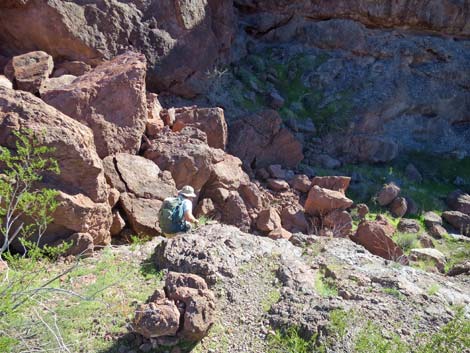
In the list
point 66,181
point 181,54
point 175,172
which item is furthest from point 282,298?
point 181,54

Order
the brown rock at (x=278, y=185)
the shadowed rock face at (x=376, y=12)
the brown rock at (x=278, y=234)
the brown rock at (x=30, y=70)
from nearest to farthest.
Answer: the brown rock at (x=30, y=70)
the brown rock at (x=278, y=234)
the brown rock at (x=278, y=185)
the shadowed rock face at (x=376, y=12)

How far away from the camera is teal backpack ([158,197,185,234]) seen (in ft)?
21.1

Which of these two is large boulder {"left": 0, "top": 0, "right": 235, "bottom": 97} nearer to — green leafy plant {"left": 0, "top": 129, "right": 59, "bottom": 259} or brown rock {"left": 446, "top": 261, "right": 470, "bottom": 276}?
green leafy plant {"left": 0, "top": 129, "right": 59, "bottom": 259}

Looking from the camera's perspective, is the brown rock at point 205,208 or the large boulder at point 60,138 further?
the brown rock at point 205,208

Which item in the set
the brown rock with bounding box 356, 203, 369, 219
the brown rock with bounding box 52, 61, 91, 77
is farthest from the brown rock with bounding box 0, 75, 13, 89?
the brown rock with bounding box 356, 203, 369, 219

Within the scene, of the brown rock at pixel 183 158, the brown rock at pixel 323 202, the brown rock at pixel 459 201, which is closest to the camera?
the brown rock at pixel 183 158

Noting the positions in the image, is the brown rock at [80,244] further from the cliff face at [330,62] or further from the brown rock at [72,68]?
the cliff face at [330,62]

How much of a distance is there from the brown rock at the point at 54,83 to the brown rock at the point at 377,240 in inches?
218

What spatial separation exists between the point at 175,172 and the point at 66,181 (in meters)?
2.21

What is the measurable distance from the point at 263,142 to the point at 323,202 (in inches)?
81.8

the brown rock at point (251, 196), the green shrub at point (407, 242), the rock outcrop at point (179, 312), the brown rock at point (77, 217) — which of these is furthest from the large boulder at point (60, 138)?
the green shrub at point (407, 242)

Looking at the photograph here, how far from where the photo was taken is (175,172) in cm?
809

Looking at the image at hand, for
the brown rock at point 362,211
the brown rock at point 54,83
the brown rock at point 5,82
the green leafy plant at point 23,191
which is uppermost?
the brown rock at point 5,82

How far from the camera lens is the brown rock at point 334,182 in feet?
33.5
